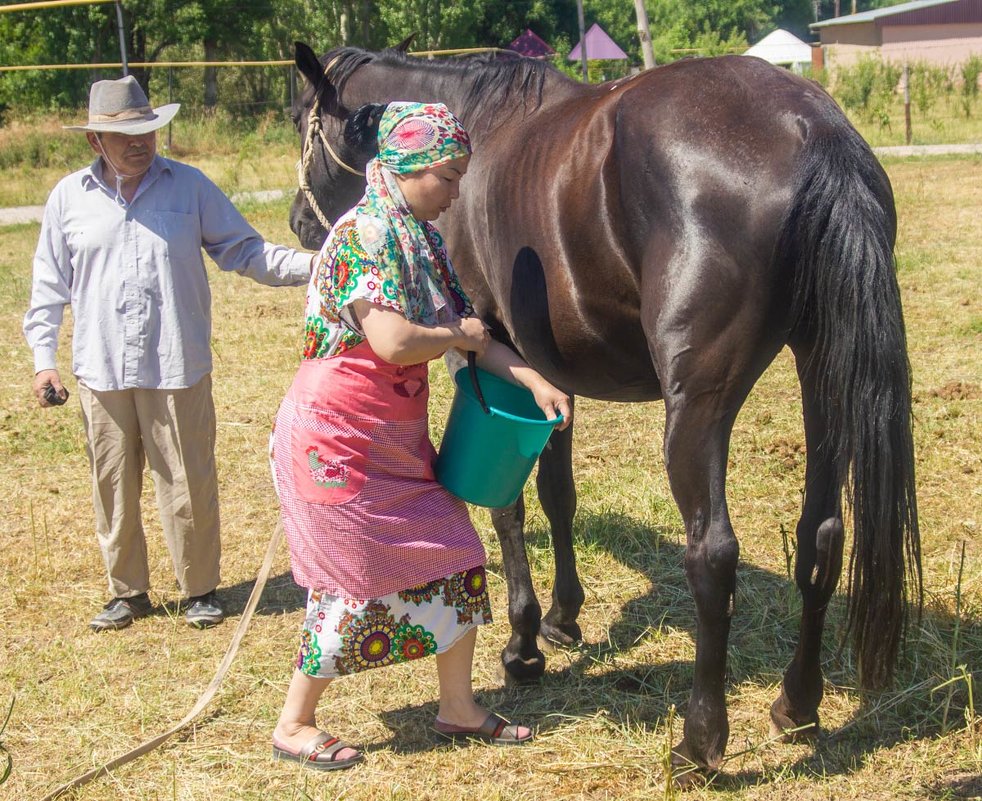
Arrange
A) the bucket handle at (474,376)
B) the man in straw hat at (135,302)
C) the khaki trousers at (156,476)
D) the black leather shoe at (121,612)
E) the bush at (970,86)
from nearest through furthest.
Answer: the bucket handle at (474,376) < the man in straw hat at (135,302) < the khaki trousers at (156,476) < the black leather shoe at (121,612) < the bush at (970,86)

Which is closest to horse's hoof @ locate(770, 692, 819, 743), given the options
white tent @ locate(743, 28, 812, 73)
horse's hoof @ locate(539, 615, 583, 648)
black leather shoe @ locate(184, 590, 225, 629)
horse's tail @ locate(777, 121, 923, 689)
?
horse's tail @ locate(777, 121, 923, 689)

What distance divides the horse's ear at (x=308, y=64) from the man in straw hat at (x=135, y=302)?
558 millimetres

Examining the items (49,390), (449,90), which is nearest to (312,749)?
(49,390)

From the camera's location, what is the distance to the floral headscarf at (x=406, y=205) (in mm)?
2832

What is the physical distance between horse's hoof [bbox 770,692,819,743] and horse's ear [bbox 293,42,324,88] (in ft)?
9.51

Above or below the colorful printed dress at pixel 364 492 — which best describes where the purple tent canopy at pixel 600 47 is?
above

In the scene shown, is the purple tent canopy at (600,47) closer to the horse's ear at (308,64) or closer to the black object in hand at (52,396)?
the horse's ear at (308,64)

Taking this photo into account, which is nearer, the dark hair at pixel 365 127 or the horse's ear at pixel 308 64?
the dark hair at pixel 365 127

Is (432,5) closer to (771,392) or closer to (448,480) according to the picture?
(771,392)

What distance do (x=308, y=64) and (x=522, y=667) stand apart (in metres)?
2.47

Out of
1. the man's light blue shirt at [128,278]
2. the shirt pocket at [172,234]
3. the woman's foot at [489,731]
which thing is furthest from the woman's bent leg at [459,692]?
the shirt pocket at [172,234]

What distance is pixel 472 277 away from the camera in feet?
12.3

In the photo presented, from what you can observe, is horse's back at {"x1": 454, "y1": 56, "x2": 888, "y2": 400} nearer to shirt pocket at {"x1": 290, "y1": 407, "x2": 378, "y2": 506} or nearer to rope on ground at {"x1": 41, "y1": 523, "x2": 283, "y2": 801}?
shirt pocket at {"x1": 290, "y1": 407, "x2": 378, "y2": 506}

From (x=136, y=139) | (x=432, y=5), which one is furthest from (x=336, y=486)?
(x=432, y=5)
